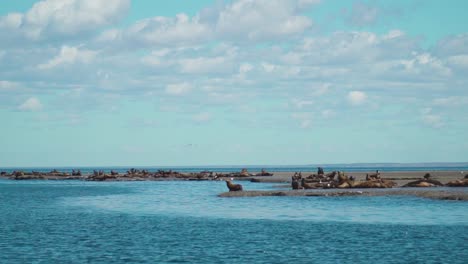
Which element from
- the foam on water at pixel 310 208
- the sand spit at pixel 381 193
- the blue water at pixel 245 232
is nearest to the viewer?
the blue water at pixel 245 232

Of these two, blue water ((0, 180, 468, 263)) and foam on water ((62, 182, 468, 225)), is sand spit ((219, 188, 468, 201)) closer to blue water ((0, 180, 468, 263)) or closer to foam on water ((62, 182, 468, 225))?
foam on water ((62, 182, 468, 225))

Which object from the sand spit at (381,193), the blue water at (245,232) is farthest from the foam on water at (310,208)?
the sand spit at (381,193)

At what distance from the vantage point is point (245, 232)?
35969 mm

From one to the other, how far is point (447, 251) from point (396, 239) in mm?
4017

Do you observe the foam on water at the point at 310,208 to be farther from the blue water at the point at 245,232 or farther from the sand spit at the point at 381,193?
the sand spit at the point at 381,193

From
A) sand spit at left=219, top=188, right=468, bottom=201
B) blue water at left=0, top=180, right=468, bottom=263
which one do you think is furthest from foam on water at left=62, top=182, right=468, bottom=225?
sand spit at left=219, top=188, right=468, bottom=201

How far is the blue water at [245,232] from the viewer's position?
27859 millimetres

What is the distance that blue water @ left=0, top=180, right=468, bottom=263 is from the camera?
27.9m

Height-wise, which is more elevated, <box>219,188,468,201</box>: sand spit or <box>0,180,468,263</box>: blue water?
<box>219,188,468,201</box>: sand spit

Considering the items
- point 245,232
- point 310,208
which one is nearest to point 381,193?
point 310,208

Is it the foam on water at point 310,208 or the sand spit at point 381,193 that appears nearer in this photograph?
the foam on water at point 310,208

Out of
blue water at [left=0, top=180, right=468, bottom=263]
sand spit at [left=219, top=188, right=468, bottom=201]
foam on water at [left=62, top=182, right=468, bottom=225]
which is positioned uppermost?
sand spit at [left=219, top=188, right=468, bottom=201]

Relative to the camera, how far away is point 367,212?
147ft

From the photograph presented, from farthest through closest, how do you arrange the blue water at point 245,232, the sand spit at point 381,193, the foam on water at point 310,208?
the sand spit at point 381,193
the foam on water at point 310,208
the blue water at point 245,232
